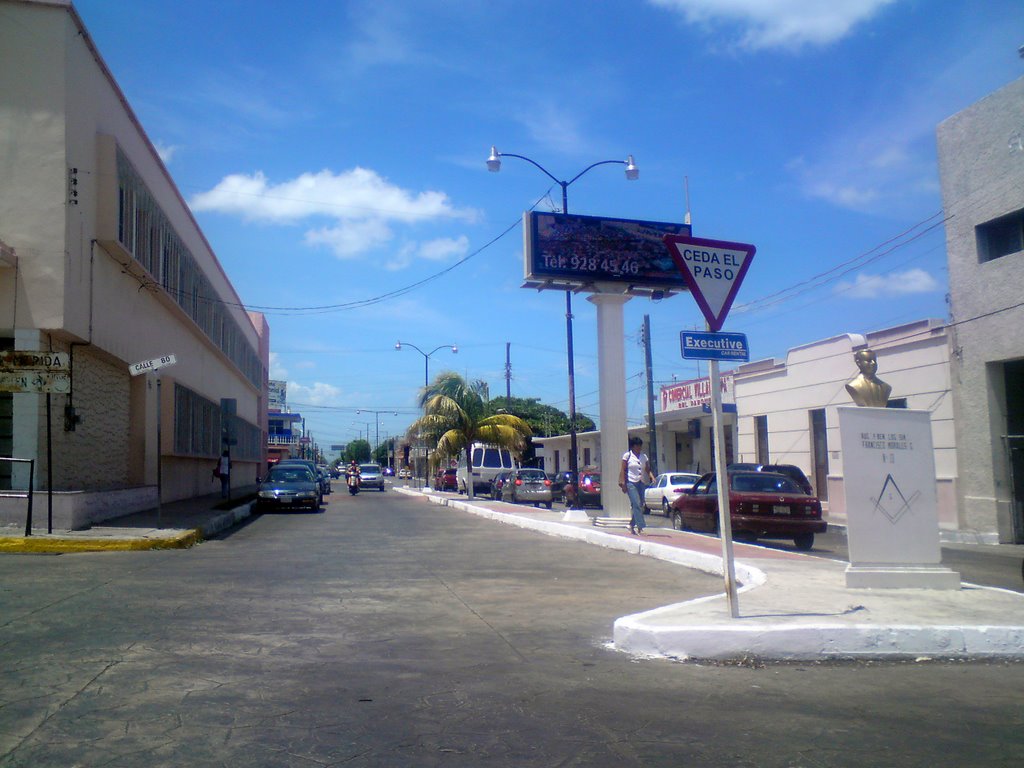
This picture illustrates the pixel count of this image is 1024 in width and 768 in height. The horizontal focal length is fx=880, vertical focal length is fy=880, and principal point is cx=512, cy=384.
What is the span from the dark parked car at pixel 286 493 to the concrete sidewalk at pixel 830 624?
1877 cm

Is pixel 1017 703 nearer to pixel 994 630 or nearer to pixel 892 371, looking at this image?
pixel 994 630

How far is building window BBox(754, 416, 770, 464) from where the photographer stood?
3301cm

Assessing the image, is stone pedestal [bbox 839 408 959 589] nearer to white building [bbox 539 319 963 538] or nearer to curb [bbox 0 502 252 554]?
curb [bbox 0 502 252 554]

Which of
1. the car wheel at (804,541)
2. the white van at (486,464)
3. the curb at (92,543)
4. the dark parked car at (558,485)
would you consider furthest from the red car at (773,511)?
the white van at (486,464)

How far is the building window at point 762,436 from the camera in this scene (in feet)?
108

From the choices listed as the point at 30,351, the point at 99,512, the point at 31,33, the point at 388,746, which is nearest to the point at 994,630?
the point at 388,746

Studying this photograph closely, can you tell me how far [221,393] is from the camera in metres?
38.6

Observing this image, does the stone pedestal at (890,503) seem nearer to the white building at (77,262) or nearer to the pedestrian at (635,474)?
the pedestrian at (635,474)

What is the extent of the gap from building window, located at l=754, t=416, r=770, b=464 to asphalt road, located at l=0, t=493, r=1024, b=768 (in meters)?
23.7

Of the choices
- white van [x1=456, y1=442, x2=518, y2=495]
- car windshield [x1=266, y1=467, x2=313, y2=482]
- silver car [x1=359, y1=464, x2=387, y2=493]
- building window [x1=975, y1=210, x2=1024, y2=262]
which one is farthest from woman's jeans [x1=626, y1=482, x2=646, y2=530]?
silver car [x1=359, y1=464, x2=387, y2=493]

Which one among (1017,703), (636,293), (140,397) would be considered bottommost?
(1017,703)

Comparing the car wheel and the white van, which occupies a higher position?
the white van

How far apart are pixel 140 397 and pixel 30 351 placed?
764 cm

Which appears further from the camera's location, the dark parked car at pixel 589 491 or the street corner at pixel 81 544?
the dark parked car at pixel 589 491
